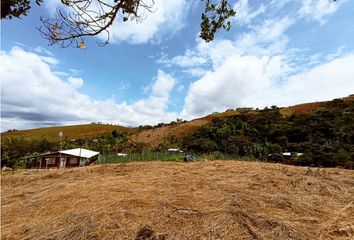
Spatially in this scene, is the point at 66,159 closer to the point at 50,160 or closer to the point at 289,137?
the point at 50,160

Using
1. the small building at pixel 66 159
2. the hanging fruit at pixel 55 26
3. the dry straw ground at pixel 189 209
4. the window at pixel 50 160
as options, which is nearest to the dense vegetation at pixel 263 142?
the window at pixel 50 160

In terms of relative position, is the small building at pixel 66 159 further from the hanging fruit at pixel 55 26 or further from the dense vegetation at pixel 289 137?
the hanging fruit at pixel 55 26

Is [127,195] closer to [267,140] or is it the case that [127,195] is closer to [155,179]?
[155,179]

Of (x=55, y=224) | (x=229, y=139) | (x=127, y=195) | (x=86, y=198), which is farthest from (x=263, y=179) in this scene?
(x=229, y=139)

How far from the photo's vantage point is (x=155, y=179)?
725 centimetres

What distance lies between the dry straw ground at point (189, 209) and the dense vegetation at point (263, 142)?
8.06 metres

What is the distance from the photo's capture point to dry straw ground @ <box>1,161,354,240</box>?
11.6 ft

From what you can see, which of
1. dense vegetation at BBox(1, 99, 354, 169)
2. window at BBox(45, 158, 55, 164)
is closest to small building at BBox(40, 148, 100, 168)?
window at BBox(45, 158, 55, 164)

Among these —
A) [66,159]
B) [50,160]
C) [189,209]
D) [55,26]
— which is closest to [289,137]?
[66,159]

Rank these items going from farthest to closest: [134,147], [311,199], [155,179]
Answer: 1. [134,147]
2. [155,179]
3. [311,199]

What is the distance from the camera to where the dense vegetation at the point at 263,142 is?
53.4 ft

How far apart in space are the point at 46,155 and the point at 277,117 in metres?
18.8

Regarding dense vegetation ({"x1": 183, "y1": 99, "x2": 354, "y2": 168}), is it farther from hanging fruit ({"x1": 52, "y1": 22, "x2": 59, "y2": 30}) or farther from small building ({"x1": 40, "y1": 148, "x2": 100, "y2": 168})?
hanging fruit ({"x1": 52, "y1": 22, "x2": 59, "y2": 30})

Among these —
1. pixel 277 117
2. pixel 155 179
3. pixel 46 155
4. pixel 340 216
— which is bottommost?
pixel 340 216
